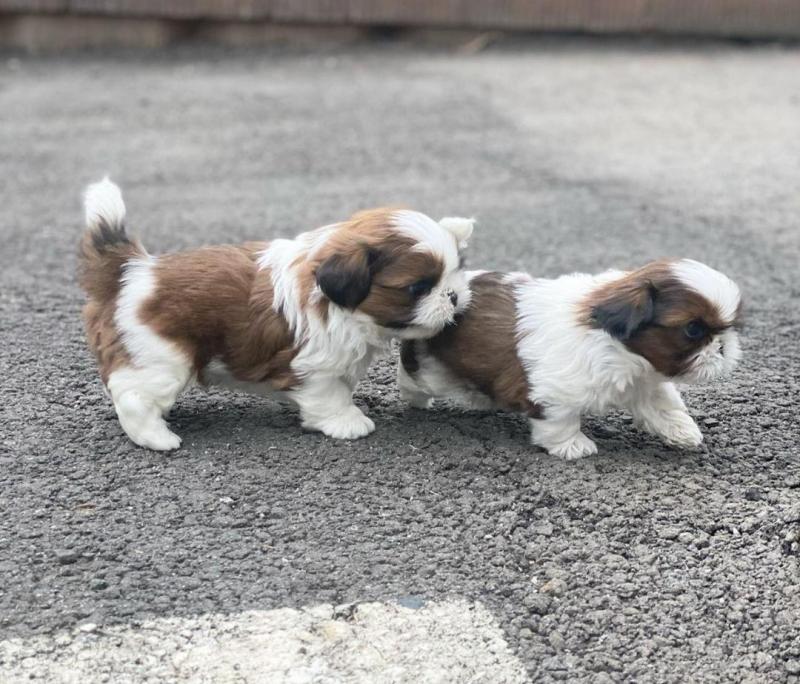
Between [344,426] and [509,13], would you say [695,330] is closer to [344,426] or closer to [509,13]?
[344,426]

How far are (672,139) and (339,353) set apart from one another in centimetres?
590

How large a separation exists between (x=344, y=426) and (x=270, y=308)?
1.75ft

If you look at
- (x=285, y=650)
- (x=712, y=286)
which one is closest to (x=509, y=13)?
(x=712, y=286)

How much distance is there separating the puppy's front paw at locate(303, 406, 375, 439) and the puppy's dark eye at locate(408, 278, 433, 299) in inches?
23.3

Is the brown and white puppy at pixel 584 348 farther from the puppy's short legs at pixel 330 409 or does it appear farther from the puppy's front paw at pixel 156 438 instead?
the puppy's front paw at pixel 156 438

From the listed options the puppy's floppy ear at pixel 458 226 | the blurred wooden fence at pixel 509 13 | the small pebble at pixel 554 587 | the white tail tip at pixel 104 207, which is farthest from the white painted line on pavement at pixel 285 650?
the blurred wooden fence at pixel 509 13

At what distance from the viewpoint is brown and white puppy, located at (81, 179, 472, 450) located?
173 inches

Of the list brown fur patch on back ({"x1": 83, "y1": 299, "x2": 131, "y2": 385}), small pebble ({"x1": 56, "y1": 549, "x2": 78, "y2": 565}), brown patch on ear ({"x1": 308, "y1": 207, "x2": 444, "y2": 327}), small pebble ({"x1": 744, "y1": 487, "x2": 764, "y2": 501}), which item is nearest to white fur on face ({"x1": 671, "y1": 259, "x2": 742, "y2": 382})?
small pebble ({"x1": 744, "y1": 487, "x2": 764, "y2": 501})

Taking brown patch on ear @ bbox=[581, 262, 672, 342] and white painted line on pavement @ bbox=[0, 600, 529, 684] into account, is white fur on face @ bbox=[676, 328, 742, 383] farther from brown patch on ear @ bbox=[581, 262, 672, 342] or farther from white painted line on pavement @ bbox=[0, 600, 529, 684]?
white painted line on pavement @ bbox=[0, 600, 529, 684]

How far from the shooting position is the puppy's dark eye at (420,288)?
4395 millimetres

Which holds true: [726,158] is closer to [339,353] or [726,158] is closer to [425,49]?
[425,49]

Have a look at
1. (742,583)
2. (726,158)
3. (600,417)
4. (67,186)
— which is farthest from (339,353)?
(726,158)

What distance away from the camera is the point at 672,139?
970 cm

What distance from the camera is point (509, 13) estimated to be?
1255 centimetres
